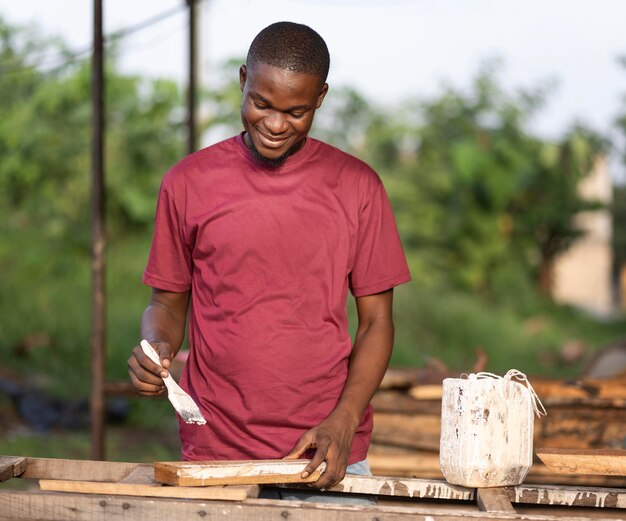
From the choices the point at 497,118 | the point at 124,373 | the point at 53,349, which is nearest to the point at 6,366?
the point at 53,349

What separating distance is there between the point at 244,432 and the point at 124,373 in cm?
691

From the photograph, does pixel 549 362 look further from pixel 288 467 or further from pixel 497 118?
pixel 288 467

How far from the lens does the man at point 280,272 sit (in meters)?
2.52

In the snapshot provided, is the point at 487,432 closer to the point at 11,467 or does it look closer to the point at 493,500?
the point at 493,500

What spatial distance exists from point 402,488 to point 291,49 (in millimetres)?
1039

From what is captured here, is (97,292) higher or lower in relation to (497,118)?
lower

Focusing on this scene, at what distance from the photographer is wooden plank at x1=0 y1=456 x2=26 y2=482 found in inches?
92.4

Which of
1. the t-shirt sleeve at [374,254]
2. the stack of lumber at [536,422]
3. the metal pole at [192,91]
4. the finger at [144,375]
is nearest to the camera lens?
the finger at [144,375]

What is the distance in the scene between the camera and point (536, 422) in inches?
180

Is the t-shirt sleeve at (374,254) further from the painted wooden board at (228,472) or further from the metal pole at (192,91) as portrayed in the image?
the metal pole at (192,91)

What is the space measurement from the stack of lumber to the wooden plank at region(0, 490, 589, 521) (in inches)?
99.8

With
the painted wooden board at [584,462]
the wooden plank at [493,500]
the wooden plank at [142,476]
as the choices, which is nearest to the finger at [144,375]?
the wooden plank at [142,476]

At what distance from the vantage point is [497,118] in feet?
52.9

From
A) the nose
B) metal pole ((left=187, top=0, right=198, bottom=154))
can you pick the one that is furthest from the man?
metal pole ((left=187, top=0, right=198, bottom=154))
